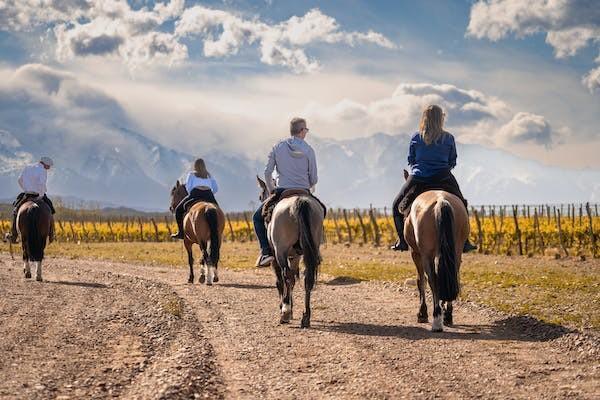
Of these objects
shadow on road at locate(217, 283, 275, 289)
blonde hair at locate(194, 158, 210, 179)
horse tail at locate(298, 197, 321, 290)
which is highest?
blonde hair at locate(194, 158, 210, 179)

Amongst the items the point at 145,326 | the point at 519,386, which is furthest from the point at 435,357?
the point at 145,326

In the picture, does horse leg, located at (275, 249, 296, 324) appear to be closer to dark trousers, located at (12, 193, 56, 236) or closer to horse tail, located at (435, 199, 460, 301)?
horse tail, located at (435, 199, 460, 301)

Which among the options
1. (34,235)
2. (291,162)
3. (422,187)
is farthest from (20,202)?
(422,187)

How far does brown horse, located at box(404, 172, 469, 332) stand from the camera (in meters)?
8.65

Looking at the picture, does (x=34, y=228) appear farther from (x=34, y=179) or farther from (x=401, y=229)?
(x=401, y=229)

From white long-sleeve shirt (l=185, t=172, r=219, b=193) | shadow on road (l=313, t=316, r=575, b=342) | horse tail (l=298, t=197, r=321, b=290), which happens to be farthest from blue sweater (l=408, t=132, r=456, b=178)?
white long-sleeve shirt (l=185, t=172, r=219, b=193)

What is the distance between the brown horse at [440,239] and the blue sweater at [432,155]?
1.81 feet

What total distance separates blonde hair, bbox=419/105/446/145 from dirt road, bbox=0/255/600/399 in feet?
8.64

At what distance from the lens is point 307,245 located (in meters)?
9.48

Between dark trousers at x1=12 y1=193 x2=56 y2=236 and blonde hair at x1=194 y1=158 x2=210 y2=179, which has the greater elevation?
blonde hair at x1=194 y1=158 x2=210 y2=179

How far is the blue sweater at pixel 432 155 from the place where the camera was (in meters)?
9.90

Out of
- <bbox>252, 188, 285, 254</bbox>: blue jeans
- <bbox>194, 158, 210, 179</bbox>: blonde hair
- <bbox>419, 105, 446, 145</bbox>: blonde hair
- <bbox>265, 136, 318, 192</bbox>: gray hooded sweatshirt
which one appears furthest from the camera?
<bbox>194, 158, 210, 179</bbox>: blonde hair

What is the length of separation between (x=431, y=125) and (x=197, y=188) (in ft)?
29.1

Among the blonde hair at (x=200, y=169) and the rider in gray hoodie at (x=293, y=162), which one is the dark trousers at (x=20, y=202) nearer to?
the blonde hair at (x=200, y=169)
